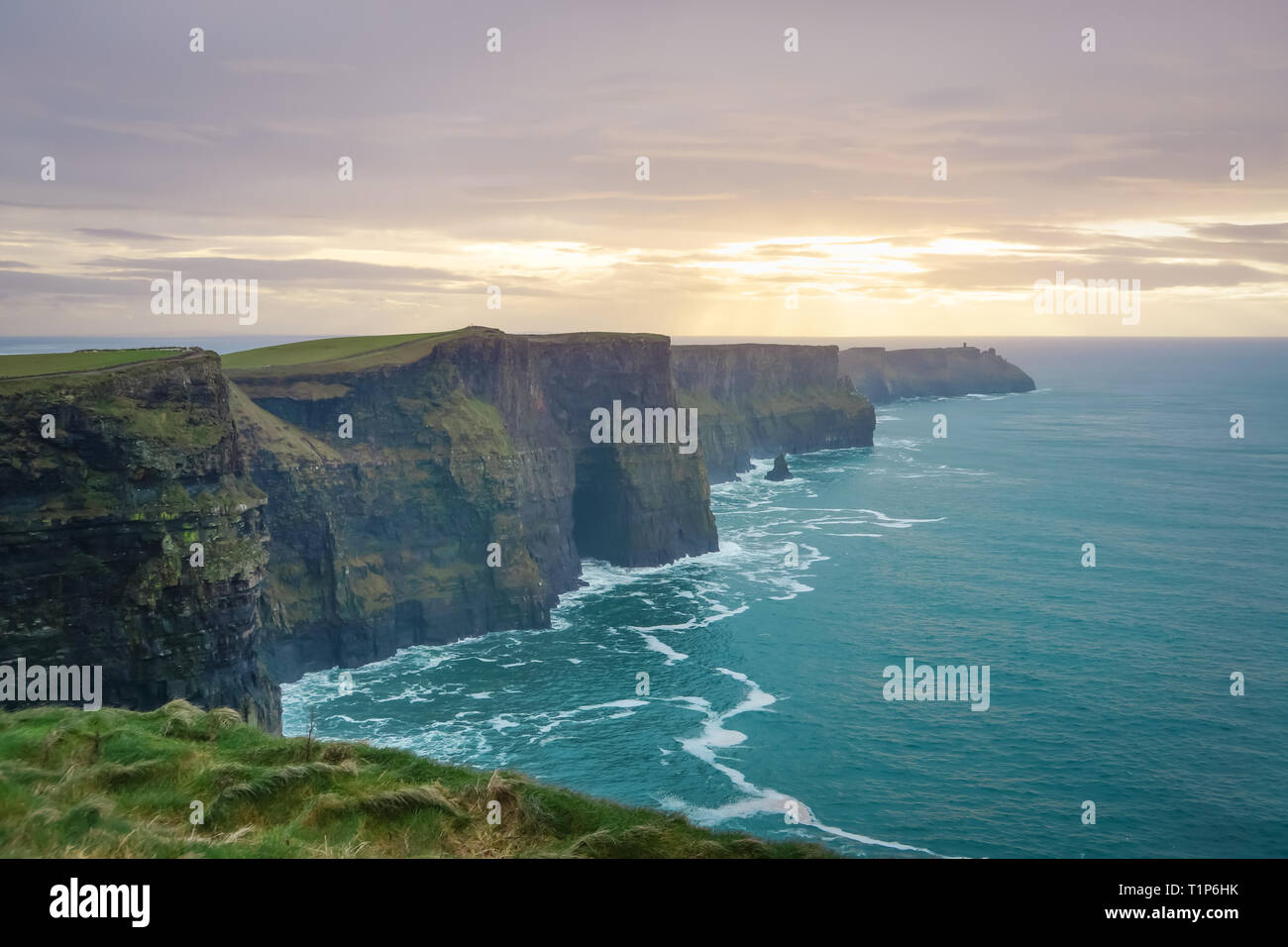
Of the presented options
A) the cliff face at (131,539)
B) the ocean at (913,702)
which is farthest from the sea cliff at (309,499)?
the ocean at (913,702)

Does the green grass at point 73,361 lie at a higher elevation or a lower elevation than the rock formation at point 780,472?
higher

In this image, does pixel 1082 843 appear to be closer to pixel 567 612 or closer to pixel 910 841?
pixel 910 841

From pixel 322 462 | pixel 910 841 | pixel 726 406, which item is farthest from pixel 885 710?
pixel 726 406

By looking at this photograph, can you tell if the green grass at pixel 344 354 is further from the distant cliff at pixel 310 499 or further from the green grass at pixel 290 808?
the green grass at pixel 290 808

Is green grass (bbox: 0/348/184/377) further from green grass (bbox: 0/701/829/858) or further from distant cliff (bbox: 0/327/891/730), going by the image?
green grass (bbox: 0/701/829/858)

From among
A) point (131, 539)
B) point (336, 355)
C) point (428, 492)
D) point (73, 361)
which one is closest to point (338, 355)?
point (336, 355)

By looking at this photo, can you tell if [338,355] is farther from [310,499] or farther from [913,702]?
[913,702]
